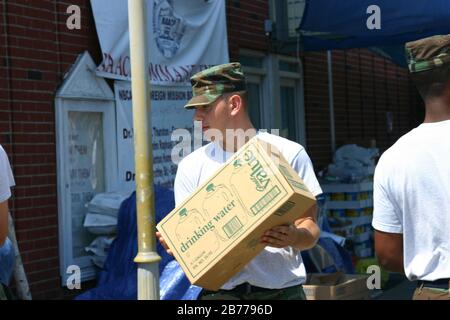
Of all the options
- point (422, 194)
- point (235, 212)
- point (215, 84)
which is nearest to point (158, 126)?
point (215, 84)

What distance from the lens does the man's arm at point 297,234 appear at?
3.12 meters

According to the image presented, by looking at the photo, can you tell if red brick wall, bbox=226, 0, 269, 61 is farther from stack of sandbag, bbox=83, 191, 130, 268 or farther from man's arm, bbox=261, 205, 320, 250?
man's arm, bbox=261, 205, 320, 250

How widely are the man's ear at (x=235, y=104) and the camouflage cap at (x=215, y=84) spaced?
33 mm

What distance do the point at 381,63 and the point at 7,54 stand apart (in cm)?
896

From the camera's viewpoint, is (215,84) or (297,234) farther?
(215,84)

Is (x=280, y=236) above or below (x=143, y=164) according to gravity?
below

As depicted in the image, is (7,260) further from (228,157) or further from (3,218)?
(228,157)

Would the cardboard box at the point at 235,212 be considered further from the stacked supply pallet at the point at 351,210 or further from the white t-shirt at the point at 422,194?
the stacked supply pallet at the point at 351,210

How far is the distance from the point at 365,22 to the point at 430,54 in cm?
566

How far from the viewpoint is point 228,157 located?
11.4 ft

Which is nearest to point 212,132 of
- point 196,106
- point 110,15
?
point 196,106

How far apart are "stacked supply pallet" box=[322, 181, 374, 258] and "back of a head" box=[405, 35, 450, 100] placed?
7.14m

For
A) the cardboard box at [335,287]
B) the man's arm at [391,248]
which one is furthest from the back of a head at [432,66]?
the cardboard box at [335,287]

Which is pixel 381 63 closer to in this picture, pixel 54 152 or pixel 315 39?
pixel 315 39
